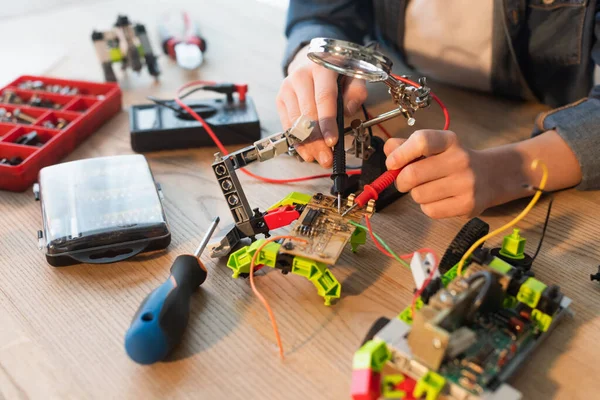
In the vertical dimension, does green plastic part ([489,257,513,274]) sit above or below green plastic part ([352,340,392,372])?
above

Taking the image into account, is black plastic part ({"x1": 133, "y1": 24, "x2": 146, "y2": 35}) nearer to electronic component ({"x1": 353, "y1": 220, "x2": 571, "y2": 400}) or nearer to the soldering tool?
the soldering tool

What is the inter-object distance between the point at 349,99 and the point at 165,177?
1.11 feet

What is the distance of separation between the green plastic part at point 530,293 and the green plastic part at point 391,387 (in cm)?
17

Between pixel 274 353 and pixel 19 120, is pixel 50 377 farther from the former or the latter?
pixel 19 120

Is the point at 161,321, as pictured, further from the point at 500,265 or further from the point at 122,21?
the point at 122,21

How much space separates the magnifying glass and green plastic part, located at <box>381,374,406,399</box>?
1.13 feet

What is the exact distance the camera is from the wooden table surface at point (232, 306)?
2.08 ft

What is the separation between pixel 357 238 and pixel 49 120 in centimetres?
65

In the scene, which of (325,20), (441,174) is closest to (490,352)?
(441,174)

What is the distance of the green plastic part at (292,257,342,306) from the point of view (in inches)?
27.9

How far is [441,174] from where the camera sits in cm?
81

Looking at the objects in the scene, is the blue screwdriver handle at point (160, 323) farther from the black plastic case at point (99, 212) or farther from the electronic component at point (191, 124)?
the electronic component at point (191, 124)

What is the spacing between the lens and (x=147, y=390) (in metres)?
0.63

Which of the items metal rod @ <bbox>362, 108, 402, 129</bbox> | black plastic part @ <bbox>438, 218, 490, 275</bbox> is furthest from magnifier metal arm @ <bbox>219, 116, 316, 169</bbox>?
black plastic part @ <bbox>438, 218, 490, 275</bbox>
